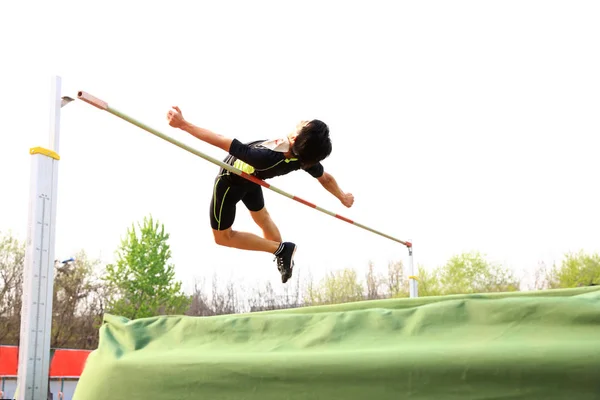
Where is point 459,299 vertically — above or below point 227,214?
below

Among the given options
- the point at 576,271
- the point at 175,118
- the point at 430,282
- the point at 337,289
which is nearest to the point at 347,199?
the point at 175,118

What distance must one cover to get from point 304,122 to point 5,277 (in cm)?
1770

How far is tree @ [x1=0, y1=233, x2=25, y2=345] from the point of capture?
55.4 feet

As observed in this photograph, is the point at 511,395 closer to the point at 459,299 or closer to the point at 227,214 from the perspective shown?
the point at 459,299

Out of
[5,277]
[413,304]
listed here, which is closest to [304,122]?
[413,304]

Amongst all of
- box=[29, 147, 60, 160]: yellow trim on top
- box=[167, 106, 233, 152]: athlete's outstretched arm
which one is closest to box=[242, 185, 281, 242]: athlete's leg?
box=[167, 106, 233, 152]: athlete's outstretched arm

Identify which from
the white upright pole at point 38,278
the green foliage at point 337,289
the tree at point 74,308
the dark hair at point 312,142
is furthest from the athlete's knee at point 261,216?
the tree at point 74,308

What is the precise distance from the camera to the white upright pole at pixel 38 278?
1938mm

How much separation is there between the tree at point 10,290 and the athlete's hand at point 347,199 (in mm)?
15124

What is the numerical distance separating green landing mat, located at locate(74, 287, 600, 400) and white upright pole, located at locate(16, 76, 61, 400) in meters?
0.46

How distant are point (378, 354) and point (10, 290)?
1917 centimetres

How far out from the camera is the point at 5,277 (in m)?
17.7

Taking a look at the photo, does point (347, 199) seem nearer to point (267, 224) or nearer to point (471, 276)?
point (267, 224)

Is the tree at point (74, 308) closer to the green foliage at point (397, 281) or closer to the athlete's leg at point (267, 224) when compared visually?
the green foliage at point (397, 281)
